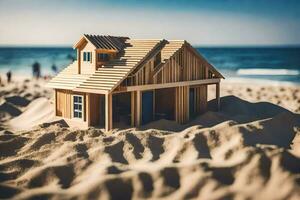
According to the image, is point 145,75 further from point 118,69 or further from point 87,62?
point 87,62

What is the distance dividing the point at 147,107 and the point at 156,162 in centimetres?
506

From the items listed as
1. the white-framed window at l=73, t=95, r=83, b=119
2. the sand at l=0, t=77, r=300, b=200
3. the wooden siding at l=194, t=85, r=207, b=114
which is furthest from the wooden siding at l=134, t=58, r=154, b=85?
the wooden siding at l=194, t=85, r=207, b=114

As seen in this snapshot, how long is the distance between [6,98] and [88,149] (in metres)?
12.1

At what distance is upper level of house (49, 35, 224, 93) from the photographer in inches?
597

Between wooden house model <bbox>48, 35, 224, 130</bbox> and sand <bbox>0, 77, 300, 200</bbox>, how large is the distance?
1.09 meters

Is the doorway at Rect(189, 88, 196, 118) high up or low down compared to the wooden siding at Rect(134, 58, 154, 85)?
down

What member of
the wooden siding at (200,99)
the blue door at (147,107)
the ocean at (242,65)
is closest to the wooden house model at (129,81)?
the blue door at (147,107)

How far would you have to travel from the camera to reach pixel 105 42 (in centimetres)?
1684

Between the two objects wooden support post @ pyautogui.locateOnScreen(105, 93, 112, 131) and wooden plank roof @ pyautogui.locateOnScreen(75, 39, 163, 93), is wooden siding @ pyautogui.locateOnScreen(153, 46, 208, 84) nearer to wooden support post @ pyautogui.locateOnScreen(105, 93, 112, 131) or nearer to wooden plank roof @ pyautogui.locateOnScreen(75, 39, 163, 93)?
wooden plank roof @ pyautogui.locateOnScreen(75, 39, 163, 93)

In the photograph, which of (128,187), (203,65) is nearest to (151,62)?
(203,65)

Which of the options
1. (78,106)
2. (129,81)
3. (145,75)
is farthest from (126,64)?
(78,106)

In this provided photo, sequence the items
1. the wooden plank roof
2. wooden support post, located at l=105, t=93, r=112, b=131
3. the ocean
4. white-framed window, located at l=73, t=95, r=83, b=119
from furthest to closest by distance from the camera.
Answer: the ocean
white-framed window, located at l=73, t=95, r=83, b=119
the wooden plank roof
wooden support post, located at l=105, t=93, r=112, b=131

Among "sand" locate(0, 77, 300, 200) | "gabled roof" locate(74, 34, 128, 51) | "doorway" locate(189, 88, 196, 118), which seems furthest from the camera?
"doorway" locate(189, 88, 196, 118)

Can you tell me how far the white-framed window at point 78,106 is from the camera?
635 inches
